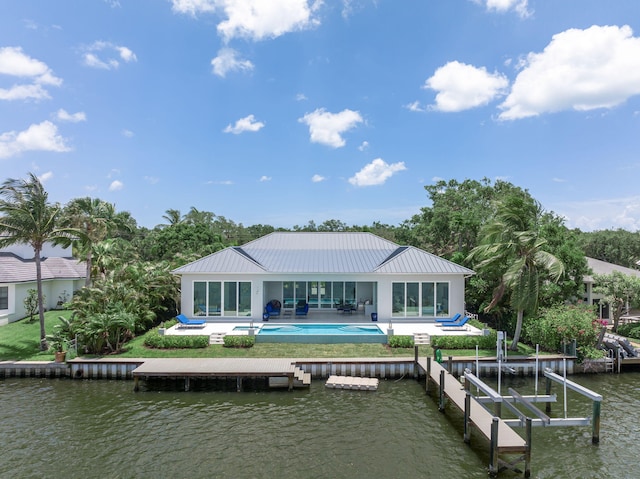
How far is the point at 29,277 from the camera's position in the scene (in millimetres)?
29203

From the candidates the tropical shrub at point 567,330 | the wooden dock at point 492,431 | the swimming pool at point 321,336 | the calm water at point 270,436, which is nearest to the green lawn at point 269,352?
the swimming pool at point 321,336

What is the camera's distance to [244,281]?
26.8 meters

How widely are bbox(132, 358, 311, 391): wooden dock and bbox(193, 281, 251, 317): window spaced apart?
7.54 meters

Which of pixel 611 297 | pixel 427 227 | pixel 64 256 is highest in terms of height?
pixel 427 227

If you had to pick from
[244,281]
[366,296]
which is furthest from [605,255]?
[244,281]

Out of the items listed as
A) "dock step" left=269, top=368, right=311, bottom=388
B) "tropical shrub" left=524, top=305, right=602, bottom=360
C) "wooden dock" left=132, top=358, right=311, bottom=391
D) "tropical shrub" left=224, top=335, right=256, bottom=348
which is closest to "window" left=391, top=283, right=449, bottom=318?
"tropical shrub" left=524, top=305, right=602, bottom=360

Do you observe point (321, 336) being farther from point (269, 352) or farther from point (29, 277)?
point (29, 277)

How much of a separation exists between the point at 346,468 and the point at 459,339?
11822 mm

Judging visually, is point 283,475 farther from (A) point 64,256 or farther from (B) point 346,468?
(A) point 64,256

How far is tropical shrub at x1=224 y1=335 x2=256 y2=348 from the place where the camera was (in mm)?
21312

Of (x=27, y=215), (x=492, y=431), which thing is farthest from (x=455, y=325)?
(x=27, y=215)

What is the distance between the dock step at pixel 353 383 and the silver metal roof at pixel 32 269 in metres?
22.7

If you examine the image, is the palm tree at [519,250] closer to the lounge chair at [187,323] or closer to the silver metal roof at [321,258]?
the silver metal roof at [321,258]

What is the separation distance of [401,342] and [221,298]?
11936mm
